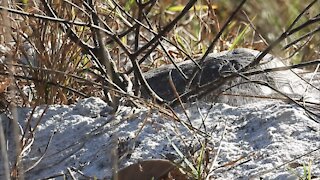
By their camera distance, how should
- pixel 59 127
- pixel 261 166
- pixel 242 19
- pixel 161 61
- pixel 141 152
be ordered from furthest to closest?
pixel 242 19 → pixel 161 61 → pixel 59 127 → pixel 141 152 → pixel 261 166

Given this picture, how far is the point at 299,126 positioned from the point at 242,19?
7.86 ft

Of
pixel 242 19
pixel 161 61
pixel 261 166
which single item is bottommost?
pixel 261 166

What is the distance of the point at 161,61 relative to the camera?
117 inches

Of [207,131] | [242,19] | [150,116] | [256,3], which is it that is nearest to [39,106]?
[150,116]

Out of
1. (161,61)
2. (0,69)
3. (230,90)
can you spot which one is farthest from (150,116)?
(161,61)

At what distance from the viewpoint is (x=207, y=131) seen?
83.5 inches

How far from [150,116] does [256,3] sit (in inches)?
18.7

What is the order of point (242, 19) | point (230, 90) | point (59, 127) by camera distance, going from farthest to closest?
point (242, 19) → point (230, 90) → point (59, 127)

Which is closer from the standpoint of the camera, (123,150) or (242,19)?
(123,150)

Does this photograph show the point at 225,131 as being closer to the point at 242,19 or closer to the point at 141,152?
the point at 141,152

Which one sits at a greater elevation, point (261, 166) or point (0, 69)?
point (0, 69)

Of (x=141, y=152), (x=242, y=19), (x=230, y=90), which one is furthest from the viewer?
(x=242, y=19)

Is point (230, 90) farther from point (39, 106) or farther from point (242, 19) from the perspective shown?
point (242, 19)

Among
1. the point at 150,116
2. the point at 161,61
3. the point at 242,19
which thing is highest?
the point at 242,19
